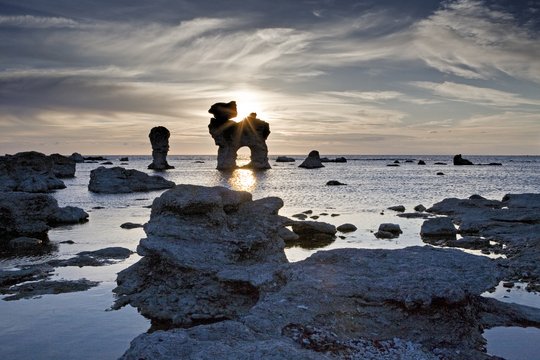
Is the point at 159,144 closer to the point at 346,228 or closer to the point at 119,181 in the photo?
the point at 119,181

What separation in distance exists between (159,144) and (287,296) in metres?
116

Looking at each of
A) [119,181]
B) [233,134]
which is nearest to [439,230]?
[119,181]

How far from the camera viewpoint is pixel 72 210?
103 feet

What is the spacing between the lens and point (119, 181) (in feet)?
191

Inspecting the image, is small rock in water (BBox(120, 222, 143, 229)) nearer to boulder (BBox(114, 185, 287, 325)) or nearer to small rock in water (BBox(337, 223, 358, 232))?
small rock in water (BBox(337, 223, 358, 232))

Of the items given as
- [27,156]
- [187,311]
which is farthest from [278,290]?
[27,156]

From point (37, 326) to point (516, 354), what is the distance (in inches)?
447

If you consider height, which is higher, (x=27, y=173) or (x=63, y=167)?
(x=27, y=173)

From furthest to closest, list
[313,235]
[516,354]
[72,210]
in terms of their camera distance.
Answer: [72,210] → [313,235] → [516,354]

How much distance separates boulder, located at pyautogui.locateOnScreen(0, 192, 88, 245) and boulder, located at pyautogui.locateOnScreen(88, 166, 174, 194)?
28490mm

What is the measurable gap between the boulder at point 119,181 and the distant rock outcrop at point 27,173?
6.69 meters

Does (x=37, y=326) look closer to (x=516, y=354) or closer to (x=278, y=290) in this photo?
(x=278, y=290)

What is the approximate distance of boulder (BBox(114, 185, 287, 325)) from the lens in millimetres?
12781

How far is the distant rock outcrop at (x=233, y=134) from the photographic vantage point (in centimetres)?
11331
